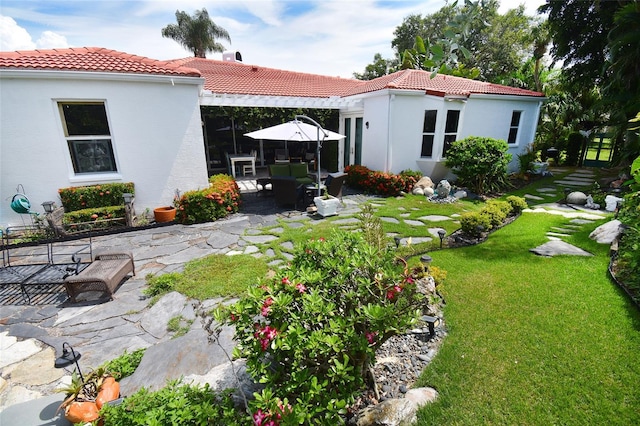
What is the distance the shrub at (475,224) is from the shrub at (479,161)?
4725mm

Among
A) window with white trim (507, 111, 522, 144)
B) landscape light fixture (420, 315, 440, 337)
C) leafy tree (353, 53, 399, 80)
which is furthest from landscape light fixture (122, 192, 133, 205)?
leafy tree (353, 53, 399, 80)

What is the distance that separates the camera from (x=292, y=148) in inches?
646

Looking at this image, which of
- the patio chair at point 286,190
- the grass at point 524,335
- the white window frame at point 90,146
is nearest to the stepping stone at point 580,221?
the grass at point 524,335

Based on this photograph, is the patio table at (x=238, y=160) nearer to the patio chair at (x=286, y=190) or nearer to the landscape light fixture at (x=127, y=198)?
the patio chair at (x=286, y=190)

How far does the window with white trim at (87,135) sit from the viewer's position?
7.67 m

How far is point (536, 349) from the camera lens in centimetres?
324

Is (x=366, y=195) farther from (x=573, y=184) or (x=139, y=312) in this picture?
(x=573, y=184)

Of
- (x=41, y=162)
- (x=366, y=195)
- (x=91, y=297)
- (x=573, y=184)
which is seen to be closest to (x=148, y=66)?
(x=41, y=162)

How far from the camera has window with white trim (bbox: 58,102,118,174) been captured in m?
7.67

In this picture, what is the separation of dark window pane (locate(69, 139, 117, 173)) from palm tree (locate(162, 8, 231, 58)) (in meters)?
29.2

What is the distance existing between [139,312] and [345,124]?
12.8m

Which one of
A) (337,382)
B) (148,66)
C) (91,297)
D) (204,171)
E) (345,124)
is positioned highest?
(148,66)

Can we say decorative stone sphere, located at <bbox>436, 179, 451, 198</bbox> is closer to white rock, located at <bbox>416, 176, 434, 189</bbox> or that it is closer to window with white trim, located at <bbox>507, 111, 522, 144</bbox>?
white rock, located at <bbox>416, 176, 434, 189</bbox>

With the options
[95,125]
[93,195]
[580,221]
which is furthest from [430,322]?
[95,125]
